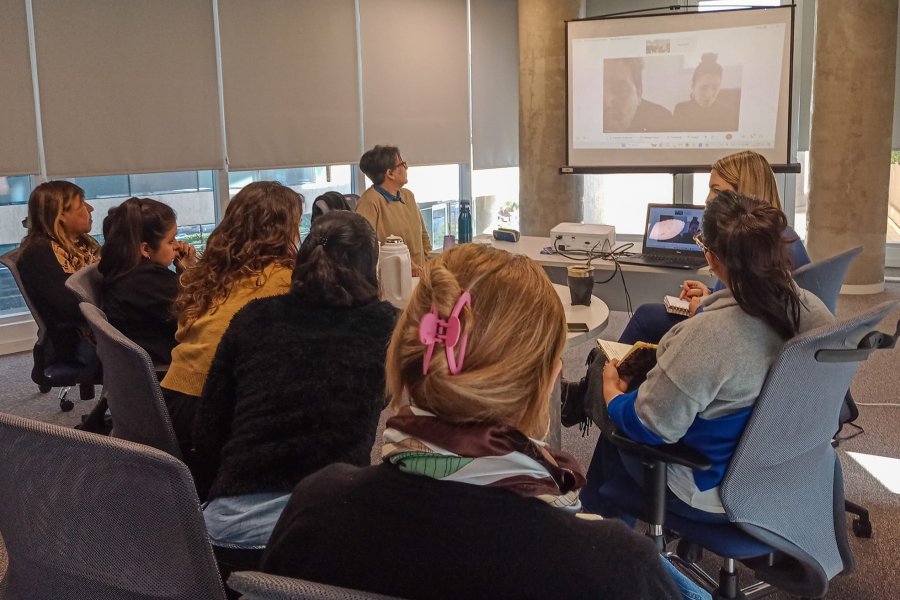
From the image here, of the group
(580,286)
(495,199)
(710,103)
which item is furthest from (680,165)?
(580,286)

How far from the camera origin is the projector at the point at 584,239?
4.05 m

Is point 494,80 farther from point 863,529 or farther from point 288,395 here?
point 288,395

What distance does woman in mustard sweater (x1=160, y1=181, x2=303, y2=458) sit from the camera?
201 centimetres

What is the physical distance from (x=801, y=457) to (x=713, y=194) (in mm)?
1358

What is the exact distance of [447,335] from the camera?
1051mm

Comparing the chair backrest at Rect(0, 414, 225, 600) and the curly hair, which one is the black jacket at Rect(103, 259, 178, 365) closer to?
the curly hair

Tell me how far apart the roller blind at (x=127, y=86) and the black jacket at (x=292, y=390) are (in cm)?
392

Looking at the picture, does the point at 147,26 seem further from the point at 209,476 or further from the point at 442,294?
the point at 442,294

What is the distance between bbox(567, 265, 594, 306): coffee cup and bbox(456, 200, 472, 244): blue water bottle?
1222 millimetres

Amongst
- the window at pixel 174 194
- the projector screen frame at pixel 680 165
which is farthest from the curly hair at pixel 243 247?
the projector screen frame at pixel 680 165

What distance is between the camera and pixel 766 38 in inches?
222

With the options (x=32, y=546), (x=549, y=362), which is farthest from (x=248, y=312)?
(x=549, y=362)

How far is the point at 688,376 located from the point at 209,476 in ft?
3.55

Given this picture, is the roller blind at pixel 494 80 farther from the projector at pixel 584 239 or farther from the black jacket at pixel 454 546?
the black jacket at pixel 454 546
